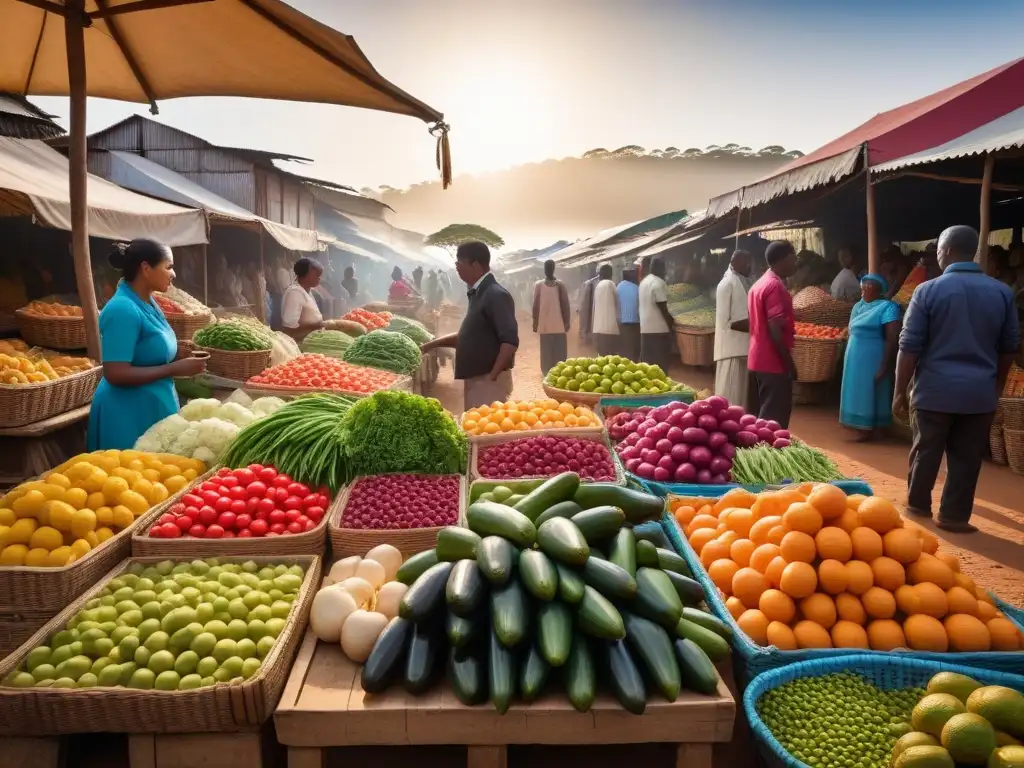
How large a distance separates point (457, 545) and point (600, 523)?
0.51 meters

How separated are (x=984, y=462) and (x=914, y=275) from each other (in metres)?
3.00

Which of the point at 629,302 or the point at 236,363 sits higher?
the point at 629,302

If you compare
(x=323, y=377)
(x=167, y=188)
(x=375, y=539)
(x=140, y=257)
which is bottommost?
(x=375, y=539)

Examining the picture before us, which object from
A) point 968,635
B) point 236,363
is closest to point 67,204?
point 236,363

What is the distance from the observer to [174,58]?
532cm

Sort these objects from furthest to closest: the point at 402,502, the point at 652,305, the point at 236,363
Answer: the point at 652,305 → the point at 236,363 → the point at 402,502

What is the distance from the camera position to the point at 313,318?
321 inches

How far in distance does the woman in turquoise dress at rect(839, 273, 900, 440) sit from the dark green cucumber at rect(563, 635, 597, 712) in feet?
20.3

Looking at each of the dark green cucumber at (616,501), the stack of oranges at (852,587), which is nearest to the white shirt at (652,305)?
the stack of oranges at (852,587)

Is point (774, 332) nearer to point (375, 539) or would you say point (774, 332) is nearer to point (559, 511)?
point (559, 511)

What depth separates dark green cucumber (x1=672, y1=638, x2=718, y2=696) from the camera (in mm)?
2023

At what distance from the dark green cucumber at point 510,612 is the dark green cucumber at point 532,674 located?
2.4 inches

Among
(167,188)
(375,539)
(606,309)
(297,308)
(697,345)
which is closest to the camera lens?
(375,539)

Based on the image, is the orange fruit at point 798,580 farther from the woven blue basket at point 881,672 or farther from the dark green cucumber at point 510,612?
the dark green cucumber at point 510,612
